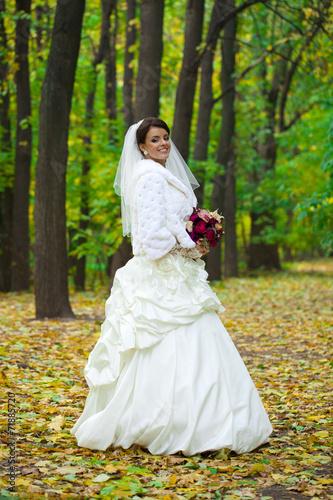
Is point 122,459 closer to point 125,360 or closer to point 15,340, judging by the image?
point 125,360

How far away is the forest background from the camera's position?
374 inches

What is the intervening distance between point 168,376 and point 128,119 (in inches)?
460

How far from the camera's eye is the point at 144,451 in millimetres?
4199

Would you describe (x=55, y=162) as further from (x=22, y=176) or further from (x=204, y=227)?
(x=204, y=227)

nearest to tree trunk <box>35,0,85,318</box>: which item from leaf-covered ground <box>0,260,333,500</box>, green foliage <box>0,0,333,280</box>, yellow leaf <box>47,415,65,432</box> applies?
leaf-covered ground <box>0,260,333,500</box>

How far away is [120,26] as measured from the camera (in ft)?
59.8

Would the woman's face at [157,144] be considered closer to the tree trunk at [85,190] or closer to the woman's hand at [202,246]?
the woman's hand at [202,246]

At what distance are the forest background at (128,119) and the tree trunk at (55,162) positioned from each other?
2 centimetres

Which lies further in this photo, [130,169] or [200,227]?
[130,169]

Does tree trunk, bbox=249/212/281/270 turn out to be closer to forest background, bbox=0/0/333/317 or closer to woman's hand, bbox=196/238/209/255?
forest background, bbox=0/0/333/317

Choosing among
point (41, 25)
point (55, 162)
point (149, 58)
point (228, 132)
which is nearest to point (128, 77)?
point (41, 25)

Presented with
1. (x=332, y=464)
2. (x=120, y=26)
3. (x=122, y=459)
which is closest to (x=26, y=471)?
(x=122, y=459)

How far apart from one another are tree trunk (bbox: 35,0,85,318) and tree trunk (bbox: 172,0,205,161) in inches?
94.4

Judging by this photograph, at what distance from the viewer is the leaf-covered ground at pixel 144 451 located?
3479 millimetres
